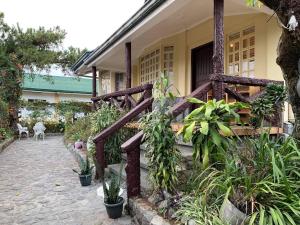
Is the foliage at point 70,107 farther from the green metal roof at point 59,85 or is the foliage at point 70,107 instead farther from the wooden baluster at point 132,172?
the wooden baluster at point 132,172

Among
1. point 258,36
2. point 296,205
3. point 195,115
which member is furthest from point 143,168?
point 258,36

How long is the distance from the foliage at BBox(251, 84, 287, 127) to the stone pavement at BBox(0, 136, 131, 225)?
2419 millimetres

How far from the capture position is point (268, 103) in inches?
170

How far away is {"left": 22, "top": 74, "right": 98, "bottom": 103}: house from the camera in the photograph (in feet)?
83.4

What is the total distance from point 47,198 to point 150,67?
649 cm

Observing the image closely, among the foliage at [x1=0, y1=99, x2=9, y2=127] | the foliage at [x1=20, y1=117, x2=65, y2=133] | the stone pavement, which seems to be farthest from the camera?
the foliage at [x1=20, y1=117, x2=65, y2=133]

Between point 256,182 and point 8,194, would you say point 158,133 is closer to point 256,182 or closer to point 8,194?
point 256,182

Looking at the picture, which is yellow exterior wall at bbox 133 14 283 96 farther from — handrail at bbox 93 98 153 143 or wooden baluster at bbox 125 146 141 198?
wooden baluster at bbox 125 146 141 198

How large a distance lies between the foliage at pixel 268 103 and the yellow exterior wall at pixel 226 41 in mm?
1499

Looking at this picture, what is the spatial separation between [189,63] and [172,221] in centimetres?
612

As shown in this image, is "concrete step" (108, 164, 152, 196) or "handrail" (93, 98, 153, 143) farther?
"handrail" (93, 98, 153, 143)

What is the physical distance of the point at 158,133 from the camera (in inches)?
140

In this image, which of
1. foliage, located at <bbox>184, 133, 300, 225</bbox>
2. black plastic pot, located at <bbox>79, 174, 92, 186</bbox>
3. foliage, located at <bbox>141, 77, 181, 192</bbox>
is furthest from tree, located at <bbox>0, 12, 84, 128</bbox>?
foliage, located at <bbox>184, 133, 300, 225</bbox>

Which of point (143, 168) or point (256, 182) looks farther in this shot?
point (143, 168)
